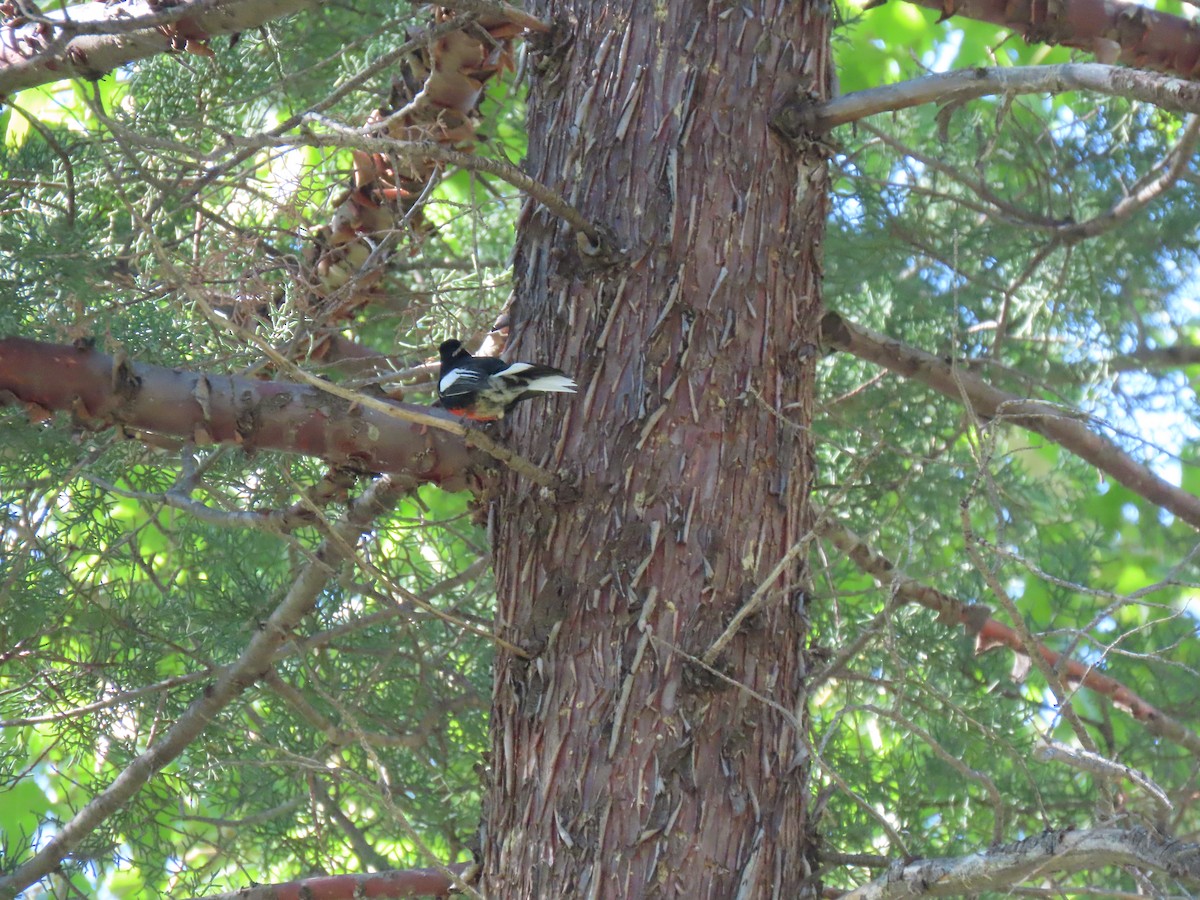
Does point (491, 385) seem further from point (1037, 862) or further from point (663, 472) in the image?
point (1037, 862)

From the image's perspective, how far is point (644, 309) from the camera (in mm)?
2307

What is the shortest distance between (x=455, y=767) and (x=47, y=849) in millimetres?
1708

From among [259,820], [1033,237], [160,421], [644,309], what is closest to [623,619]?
[644,309]

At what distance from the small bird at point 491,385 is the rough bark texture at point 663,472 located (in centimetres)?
7

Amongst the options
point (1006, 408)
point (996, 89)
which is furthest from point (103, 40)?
point (1006, 408)

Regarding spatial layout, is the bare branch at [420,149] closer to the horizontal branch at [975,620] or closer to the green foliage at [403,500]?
the green foliage at [403,500]

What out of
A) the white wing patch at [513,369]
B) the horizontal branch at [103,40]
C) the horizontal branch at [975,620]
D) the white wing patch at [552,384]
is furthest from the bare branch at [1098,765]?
the horizontal branch at [103,40]

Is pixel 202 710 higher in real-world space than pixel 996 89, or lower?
lower

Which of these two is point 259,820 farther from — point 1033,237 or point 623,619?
point 1033,237

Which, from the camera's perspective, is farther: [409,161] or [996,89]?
[409,161]

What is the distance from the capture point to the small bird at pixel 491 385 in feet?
7.43

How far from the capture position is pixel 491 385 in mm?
2377

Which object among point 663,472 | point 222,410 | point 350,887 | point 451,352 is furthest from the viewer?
point 451,352

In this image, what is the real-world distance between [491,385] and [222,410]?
0.54 metres
